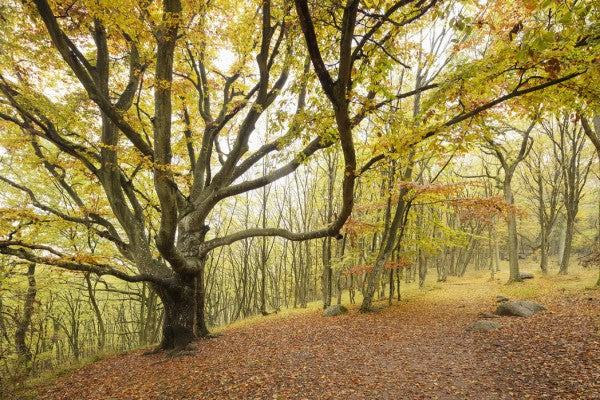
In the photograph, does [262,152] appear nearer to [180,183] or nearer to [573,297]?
[180,183]

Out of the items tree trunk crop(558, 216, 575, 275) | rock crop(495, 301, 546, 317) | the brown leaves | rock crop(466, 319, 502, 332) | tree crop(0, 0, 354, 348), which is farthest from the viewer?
tree trunk crop(558, 216, 575, 275)

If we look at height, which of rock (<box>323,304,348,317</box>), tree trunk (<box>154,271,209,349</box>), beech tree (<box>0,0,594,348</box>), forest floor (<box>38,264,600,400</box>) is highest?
beech tree (<box>0,0,594,348</box>)

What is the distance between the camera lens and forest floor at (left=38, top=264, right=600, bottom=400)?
15.7 ft

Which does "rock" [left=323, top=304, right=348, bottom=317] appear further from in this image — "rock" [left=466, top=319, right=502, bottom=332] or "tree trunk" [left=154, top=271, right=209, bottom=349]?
"tree trunk" [left=154, top=271, right=209, bottom=349]

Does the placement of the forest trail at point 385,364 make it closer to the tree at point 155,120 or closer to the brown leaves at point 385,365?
the brown leaves at point 385,365

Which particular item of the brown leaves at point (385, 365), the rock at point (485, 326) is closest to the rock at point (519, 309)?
the brown leaves at point (385, 365)

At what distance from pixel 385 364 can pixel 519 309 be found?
210 inches

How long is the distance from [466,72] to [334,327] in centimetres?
852

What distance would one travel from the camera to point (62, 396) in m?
6.61

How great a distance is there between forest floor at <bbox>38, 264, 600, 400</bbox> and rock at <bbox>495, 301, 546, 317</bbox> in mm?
373

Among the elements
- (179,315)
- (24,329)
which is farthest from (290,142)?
(24,329)

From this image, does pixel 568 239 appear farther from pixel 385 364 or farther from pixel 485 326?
pixel 385 364

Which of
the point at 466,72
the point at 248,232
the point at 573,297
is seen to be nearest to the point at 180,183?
the point at 248,232

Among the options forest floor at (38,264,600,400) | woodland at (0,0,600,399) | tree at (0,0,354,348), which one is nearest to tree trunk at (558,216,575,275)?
woodland at (0,0,600,399)
